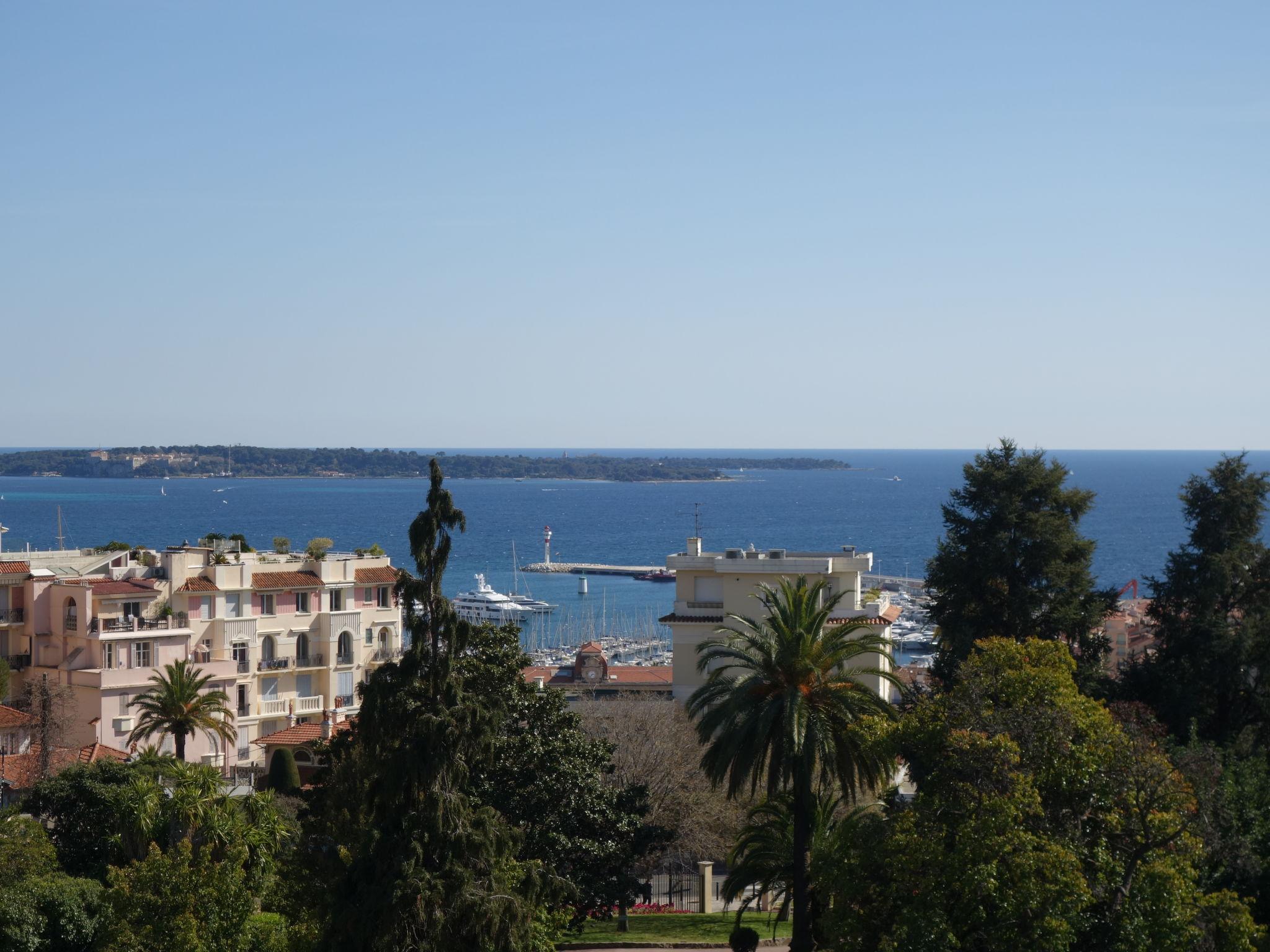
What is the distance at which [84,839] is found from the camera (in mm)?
33969

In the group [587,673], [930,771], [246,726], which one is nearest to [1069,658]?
[930,771]

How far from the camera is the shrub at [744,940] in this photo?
92.9 feet

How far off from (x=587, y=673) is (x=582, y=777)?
4884cm

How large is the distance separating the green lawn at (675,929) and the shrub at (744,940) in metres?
2.08

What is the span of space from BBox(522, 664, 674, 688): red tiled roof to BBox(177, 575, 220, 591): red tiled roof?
16321mm

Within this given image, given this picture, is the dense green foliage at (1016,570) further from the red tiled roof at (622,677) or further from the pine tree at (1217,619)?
the red tiled roof at (622,677)

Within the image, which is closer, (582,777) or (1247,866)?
(1247,866)

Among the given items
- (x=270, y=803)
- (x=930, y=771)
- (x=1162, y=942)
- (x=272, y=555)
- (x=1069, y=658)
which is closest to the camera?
(x=1162, y=942)

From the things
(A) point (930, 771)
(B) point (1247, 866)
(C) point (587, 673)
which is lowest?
(C) point (587, 673)

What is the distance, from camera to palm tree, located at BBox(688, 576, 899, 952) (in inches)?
1042

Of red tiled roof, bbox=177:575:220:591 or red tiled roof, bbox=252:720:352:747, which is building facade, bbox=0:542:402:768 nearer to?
red tiled roof, bbox=177:575:220:591

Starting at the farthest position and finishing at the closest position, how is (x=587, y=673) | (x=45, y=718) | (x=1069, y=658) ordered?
(x=587, y=673) → (x=45, y=718) → (x=1069, y=658)

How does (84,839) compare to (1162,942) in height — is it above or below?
below

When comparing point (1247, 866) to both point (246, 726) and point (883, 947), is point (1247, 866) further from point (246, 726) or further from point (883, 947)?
point (246, 726)
